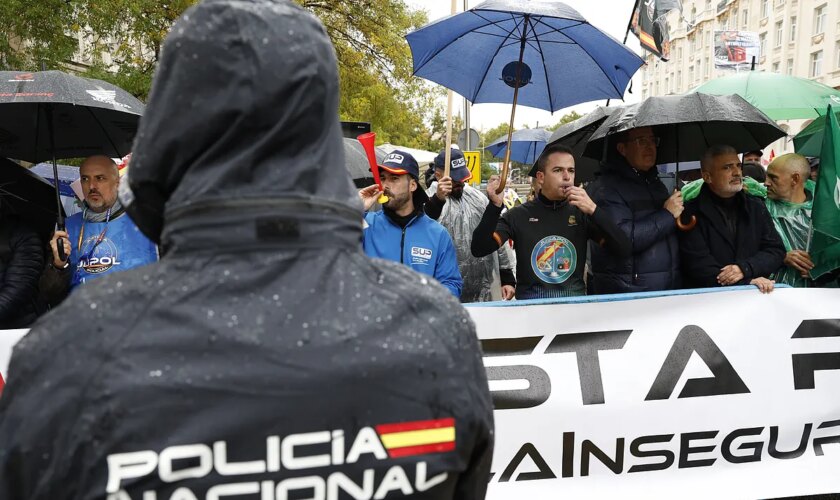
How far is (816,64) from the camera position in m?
45.6

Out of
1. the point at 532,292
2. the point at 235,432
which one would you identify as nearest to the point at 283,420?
the point at 235,432

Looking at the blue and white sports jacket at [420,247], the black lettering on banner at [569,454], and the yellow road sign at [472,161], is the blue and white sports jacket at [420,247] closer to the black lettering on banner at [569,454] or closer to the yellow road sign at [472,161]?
the black lettering on banner at [569,454]

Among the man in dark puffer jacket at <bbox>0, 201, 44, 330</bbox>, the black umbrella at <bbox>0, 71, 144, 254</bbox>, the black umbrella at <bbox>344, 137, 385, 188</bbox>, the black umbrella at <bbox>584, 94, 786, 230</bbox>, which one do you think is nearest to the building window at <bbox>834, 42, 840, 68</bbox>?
the black umbrella at <bbox>344, 137, 385, 188</bbox>

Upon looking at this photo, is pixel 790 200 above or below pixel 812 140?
below

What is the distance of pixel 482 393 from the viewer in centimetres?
130

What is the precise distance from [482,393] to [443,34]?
4.26 m

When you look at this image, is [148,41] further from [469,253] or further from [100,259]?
[100,259]

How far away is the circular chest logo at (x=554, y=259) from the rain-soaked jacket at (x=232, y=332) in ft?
11.8

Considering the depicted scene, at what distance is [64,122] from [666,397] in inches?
175

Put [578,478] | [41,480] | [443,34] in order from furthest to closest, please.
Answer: [443,34]
[578,478]
[41,480]

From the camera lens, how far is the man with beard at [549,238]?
4.70m

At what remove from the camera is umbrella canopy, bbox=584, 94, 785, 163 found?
4.43 m

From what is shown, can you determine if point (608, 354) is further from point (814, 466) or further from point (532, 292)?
point (814, 466)

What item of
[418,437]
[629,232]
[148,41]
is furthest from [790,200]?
[148,41]
